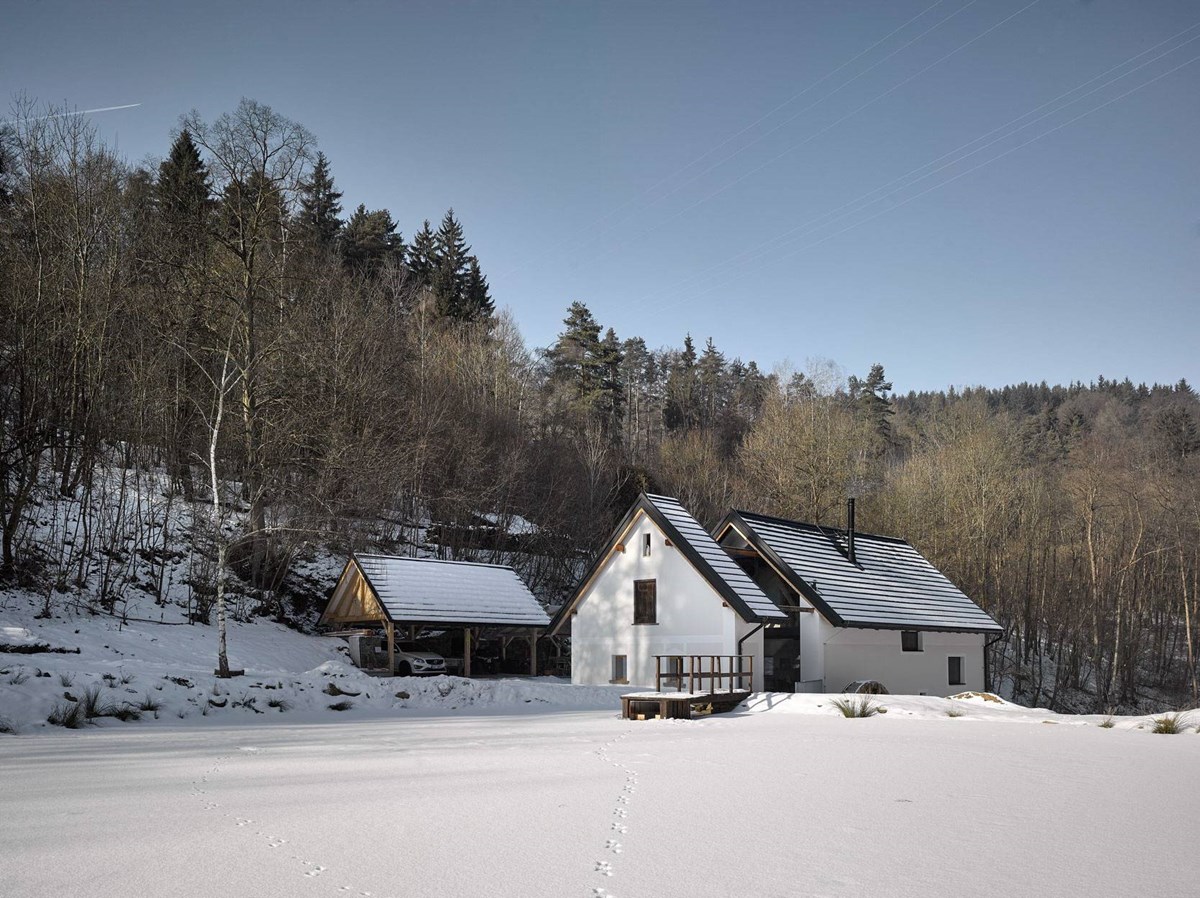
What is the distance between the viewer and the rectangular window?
96.3ft

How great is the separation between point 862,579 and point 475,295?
39306 millimetres

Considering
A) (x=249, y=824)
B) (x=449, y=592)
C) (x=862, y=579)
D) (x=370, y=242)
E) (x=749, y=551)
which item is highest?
(x=370, y=242)

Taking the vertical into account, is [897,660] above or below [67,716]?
below

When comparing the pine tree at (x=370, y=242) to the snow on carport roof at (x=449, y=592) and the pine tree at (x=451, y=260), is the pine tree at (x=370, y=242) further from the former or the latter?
the snow on carport roof at (x=449, y=592)

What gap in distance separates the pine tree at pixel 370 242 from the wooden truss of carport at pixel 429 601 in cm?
2683

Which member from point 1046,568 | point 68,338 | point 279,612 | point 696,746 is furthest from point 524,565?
point 696,746

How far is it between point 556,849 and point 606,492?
138 ft

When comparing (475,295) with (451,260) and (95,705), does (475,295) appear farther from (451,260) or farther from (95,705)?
(95,705)

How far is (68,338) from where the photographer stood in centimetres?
2792

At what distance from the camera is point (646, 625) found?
29.4 meters

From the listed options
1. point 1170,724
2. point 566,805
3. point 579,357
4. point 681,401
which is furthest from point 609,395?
point 566,805

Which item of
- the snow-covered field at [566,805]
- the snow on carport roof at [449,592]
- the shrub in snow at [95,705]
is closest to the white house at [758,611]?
the snow on carport roof at [449,592]

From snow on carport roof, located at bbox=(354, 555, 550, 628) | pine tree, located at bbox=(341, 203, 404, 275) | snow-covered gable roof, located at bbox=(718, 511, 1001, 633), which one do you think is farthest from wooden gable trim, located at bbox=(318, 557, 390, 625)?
pine tree, located at bbox=(341, 203, 404, 275)

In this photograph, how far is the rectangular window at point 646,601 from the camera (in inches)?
1156
